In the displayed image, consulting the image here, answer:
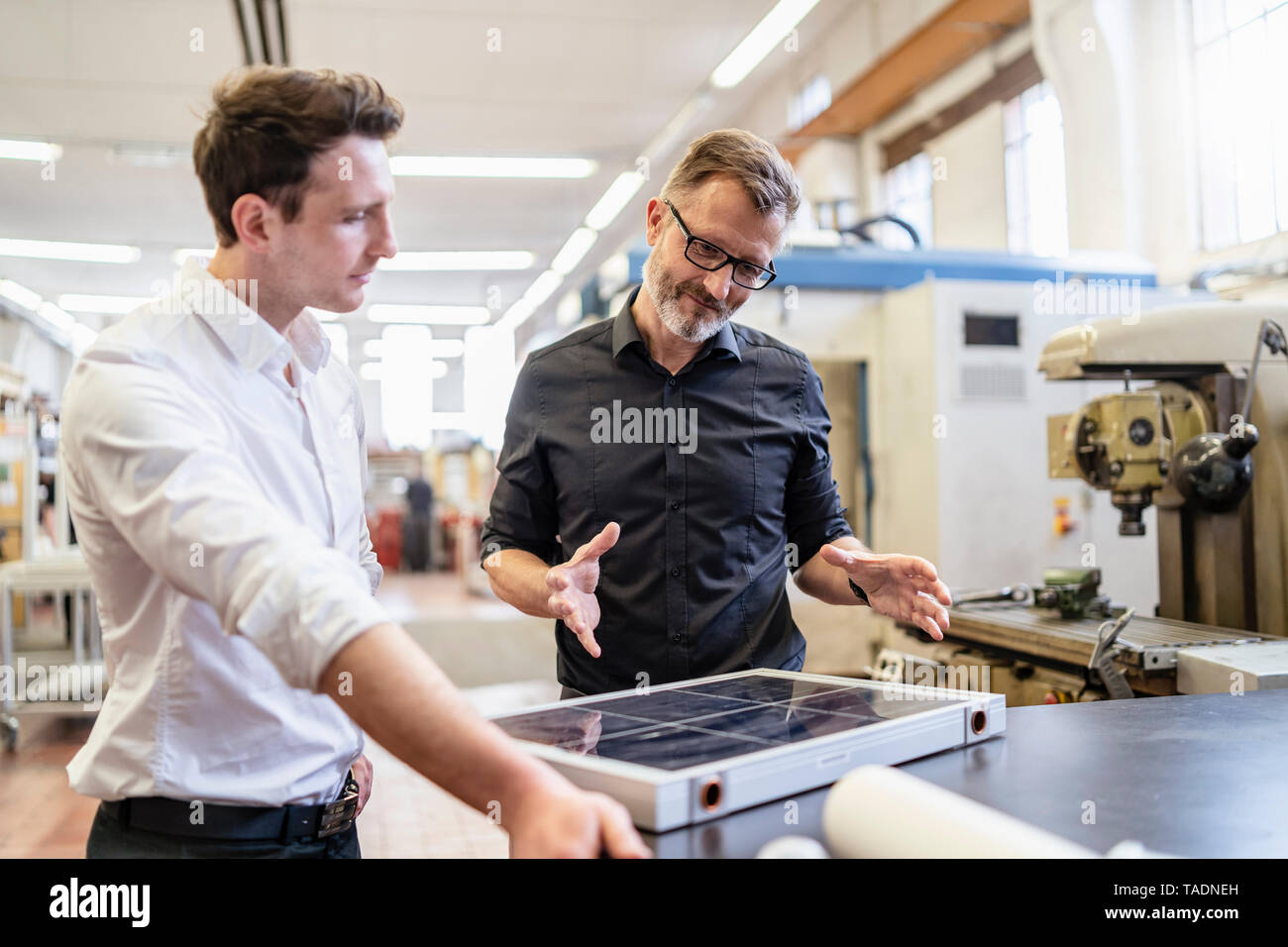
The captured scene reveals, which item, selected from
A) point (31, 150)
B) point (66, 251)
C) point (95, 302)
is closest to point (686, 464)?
point (31, 150)

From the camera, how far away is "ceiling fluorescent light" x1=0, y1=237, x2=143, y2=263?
10978 mm

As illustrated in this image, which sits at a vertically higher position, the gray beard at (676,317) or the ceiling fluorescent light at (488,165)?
the ceiling fluorescent light at (488,165)

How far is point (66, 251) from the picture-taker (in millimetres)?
11305

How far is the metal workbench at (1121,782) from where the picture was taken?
3.09 feet

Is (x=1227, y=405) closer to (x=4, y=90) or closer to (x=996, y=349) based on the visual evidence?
(x=996, y=349)

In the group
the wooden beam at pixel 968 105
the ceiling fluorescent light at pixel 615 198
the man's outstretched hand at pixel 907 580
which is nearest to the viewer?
the man's outstretched hand at pixel 907 580

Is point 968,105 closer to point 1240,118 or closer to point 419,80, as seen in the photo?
point 1240,118

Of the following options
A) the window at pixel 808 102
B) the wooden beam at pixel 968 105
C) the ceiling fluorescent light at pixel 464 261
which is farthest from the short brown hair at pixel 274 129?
the ceiling fluorescent light at pixel 464 261

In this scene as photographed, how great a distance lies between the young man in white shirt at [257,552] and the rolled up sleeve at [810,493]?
857 millimetres

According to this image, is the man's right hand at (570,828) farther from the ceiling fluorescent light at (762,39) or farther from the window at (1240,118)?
the ceiling fluorescent light at (762,39)

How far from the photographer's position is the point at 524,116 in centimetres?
841

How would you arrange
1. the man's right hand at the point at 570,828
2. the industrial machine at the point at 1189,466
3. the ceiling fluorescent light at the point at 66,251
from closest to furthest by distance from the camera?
the man's right hand at the point at 570,828, the industrial machine at the point at 1189,466, the ceiling fluorescent light at the point at 66,251

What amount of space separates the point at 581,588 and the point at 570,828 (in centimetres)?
63

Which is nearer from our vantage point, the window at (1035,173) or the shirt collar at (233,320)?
the shirt collar at (233,320)
